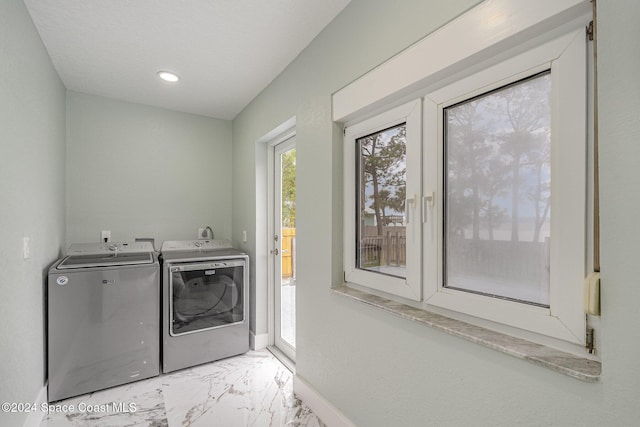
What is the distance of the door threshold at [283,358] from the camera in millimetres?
2554

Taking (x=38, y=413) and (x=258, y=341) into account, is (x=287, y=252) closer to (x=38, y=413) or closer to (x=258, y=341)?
(x=258, y=341)

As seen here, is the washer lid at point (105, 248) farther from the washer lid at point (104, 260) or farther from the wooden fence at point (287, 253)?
the wooden fence at point (287, 253)

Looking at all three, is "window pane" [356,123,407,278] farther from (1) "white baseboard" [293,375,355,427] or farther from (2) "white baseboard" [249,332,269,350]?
(2) "white baseboard" [249,332,269,350]

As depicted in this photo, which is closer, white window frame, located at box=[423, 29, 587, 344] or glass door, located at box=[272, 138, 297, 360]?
white window frame, located at box=[423, 29, 587, 344]

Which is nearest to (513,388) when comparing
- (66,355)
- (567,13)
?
(567,13)

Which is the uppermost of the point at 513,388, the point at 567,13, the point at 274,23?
the point at 274,23

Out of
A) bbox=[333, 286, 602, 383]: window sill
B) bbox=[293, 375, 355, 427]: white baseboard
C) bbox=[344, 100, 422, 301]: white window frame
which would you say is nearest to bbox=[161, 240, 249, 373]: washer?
bbox=[293, 375, 355, 427]: white baseboard

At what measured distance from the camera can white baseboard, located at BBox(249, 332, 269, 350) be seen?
114 inches

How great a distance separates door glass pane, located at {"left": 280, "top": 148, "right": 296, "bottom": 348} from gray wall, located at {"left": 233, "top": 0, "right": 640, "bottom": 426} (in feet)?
0.86

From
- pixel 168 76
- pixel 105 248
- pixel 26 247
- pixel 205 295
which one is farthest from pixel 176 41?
pixel 205 295

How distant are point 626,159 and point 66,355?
3059 millimetres

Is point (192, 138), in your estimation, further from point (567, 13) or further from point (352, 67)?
point (567, 13)

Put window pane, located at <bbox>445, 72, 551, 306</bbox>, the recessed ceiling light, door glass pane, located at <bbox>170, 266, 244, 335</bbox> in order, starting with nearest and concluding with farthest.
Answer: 1. window pane, located at <bbox>445, 72, 551, 306</bbox>
2. the recessed ceiling light
3. door glass pane, located at <bbox>170, 266, 244, 335</bbox>

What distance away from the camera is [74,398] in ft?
7.02
